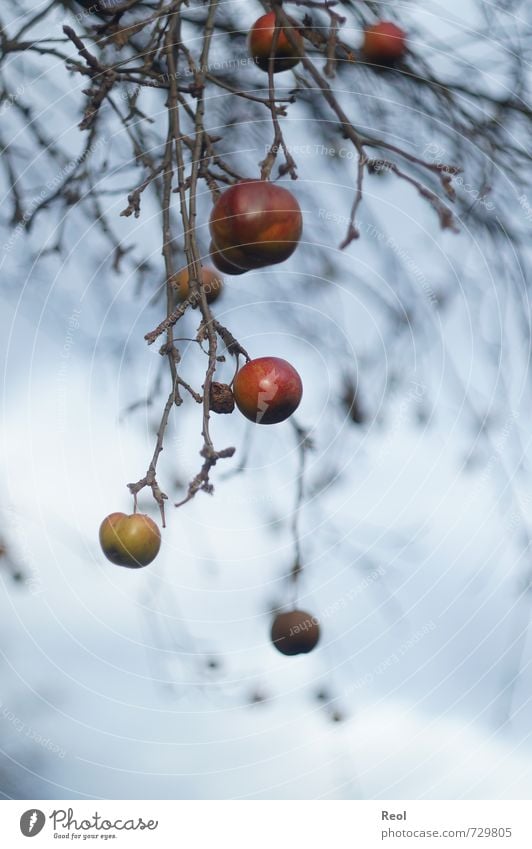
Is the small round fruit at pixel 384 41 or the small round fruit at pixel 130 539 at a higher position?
the small round fruit at pixel 384 41

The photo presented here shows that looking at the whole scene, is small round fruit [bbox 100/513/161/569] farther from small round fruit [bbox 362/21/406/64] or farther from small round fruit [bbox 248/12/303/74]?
small round fruit [bbox 362/21/406/64]

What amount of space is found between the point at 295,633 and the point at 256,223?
0.53 m

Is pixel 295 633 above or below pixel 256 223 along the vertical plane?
below

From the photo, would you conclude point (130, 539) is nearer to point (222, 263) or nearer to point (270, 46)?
point (222, 263)

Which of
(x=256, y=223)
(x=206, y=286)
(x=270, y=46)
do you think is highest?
(x=270, y=46)

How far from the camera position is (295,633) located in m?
1.04

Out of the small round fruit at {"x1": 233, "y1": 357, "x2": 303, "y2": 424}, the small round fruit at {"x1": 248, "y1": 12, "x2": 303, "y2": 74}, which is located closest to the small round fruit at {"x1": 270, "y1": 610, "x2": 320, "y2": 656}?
the small round fruit at {"x1": 233, "y1": 357, "x2": 303, "y2": 424}

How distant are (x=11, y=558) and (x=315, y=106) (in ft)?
2.65

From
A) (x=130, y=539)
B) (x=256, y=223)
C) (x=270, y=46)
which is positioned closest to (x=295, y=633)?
(x=130, y=539)

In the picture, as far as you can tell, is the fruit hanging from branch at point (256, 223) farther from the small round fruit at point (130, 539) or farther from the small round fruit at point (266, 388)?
the small round fruit at point (130, 539)

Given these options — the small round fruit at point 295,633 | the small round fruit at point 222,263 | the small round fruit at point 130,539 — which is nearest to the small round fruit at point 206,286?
the small round fruit at point 222,263

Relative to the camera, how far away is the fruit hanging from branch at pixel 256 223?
727 mm

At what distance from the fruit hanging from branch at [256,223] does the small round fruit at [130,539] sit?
Result: 0.28 m
